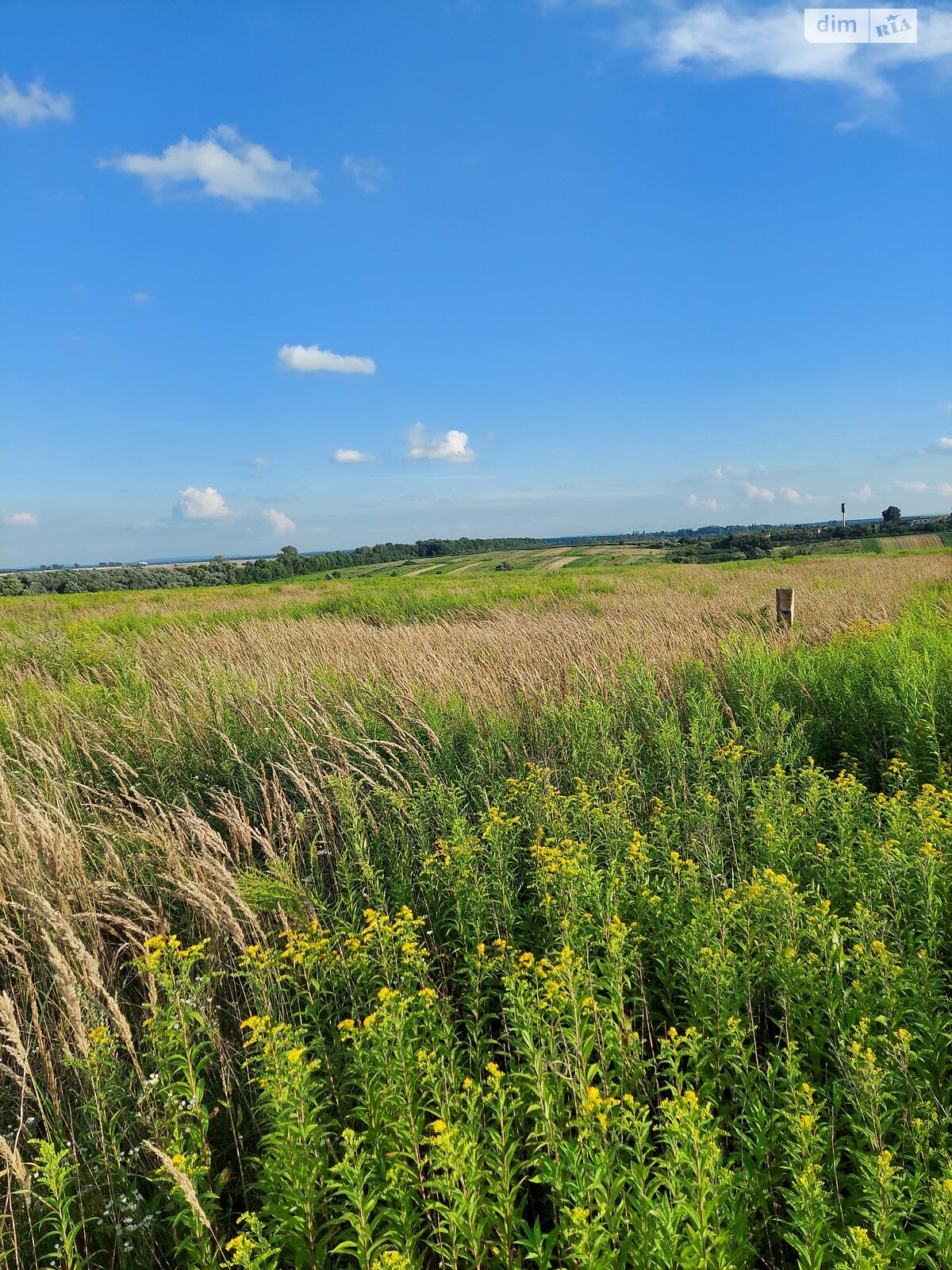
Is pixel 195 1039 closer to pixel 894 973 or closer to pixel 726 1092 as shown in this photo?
pixel 726 1092

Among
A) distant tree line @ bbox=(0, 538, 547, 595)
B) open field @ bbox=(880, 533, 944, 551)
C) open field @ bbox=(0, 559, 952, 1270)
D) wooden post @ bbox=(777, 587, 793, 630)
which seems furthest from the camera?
open field @ bbox=(880, 533, 944, 551)

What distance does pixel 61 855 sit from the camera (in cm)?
362

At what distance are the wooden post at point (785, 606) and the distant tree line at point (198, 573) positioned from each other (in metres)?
36.7

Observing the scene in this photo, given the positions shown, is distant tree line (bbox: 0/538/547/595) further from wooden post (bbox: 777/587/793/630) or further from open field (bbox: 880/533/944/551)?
open field (bbox: 880/533/944/551)

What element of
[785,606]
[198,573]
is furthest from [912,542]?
[198,573]

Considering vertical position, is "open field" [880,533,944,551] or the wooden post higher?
"open field" [880,533,944,551]

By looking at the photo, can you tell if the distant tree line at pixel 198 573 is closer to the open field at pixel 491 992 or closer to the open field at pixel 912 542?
the open field at pixel 491 992

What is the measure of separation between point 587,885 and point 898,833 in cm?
188

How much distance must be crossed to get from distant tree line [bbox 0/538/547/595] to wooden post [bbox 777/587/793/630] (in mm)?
36750

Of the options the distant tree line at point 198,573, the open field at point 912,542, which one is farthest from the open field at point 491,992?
the open field at point 912,542

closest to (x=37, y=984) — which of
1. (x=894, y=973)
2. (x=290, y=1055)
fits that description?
(x=290, y=1055)

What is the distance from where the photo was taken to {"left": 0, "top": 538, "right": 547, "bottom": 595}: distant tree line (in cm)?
4350

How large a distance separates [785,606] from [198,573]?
5140 centimetres

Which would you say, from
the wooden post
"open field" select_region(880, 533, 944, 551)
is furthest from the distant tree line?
"open field" select_region(880, 533, 944, 551)
